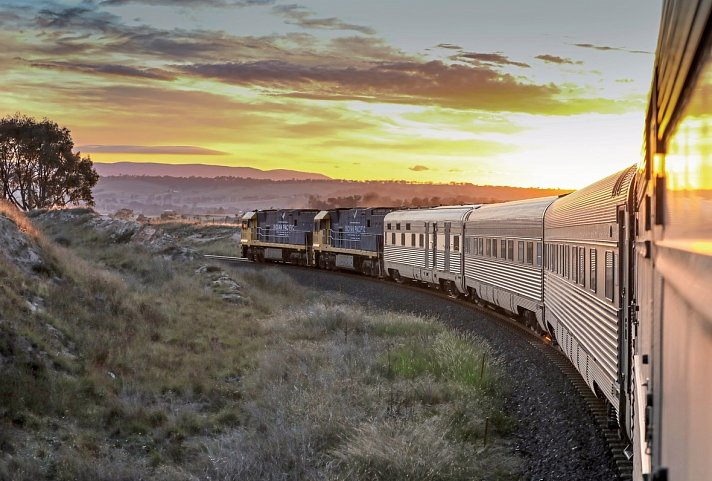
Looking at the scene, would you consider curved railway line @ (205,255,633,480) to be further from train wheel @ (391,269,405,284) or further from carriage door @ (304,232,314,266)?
carriage door @ (304,232,314,266)

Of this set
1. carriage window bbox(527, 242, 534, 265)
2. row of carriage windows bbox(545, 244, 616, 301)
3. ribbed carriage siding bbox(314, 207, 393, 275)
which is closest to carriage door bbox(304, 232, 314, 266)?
ribbed carriage siding bbox(314, 207, 393, 275)

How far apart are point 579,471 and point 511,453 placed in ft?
4.31

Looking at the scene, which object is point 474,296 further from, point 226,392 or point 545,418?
point 545,418

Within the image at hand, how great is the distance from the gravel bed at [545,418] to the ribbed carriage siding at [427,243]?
16.7ft

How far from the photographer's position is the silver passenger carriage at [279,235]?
4991 cm

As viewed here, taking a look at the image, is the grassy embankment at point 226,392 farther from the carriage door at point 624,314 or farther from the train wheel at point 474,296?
the train wheel at point 474,296

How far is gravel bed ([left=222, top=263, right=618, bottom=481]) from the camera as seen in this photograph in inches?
390

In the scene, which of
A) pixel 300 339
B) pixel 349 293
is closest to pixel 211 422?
pixel 300 339

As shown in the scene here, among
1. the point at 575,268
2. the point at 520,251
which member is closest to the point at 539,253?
the point at 520,251

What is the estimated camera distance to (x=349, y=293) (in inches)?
1313

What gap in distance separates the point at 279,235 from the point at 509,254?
109ft

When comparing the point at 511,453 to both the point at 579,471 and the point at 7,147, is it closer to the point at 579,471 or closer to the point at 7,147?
the point at 579,471

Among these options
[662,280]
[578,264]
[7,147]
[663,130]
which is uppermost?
[7,147]

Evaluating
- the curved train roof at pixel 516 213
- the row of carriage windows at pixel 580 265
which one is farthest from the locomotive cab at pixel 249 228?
the row of carriage windows at pixel 580 265
